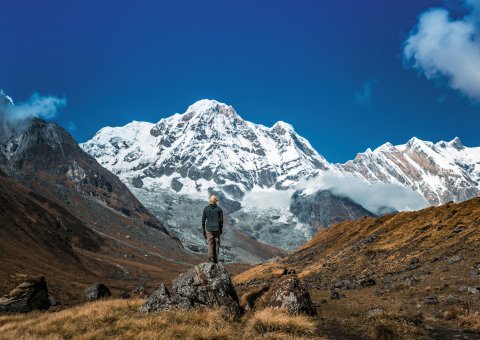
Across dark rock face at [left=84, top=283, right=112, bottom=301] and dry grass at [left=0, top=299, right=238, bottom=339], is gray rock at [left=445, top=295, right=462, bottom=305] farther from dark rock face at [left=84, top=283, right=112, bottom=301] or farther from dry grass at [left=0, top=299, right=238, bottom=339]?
dark rock face at [left=84, top=283, right=112, bottom=301]

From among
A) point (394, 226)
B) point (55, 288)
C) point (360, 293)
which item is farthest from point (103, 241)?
point (360, 293)

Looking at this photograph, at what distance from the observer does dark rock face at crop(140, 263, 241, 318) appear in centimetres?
1797

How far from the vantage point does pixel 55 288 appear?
61469 mm

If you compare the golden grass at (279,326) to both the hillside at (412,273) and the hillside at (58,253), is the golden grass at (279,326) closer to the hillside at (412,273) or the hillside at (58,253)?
the hillside at (412,273)

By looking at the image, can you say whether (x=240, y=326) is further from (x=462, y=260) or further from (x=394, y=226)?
(x=394, y=226)

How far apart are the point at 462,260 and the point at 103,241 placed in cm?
17297

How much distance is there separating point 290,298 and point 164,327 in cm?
683

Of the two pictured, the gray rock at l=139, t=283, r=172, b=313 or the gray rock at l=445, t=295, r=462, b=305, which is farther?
the gray rock at l=445, t=295, r=462, b=305

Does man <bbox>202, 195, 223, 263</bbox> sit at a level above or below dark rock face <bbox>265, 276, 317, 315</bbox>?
above

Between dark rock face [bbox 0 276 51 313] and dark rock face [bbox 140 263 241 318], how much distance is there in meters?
13.9

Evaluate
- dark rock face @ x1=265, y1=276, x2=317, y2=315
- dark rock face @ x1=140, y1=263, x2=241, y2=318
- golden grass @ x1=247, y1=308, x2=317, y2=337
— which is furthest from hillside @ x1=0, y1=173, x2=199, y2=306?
golden grass @ x1=247, y1=308, x2=317, y2=337

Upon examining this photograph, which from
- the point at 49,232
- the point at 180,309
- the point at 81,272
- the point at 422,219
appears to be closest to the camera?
the point at 180,309

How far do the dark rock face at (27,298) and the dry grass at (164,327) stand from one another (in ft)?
38.6

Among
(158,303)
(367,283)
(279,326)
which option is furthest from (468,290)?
(158,303)
